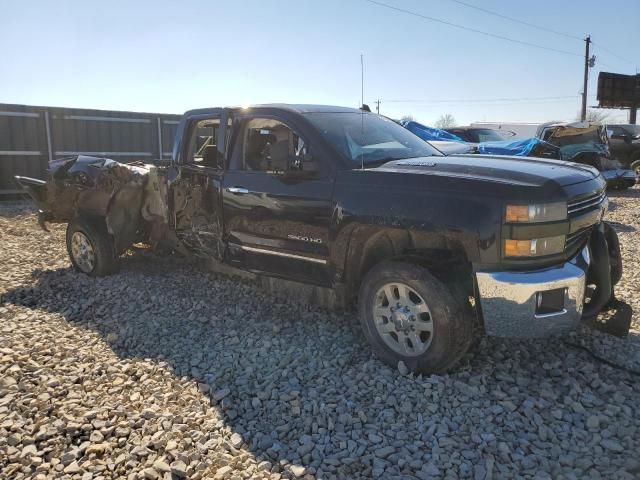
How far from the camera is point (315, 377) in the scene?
3750 mm

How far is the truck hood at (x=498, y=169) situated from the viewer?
3.38 meters

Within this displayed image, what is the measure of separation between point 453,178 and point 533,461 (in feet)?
5.56

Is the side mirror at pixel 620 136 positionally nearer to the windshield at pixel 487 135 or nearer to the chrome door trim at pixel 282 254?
the windshield at pixel 487 135

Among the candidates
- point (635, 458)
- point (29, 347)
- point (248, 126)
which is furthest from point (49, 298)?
point (635, 458)

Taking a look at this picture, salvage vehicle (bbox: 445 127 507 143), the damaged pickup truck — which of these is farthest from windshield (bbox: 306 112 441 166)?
salvage vehicle (bbox: 445 127 507 143)

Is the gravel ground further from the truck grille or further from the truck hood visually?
the truck hood

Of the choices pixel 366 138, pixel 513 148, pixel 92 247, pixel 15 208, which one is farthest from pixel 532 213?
pixel 15 208

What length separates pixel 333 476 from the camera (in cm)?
271

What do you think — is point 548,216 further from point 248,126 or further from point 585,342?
point 248,126

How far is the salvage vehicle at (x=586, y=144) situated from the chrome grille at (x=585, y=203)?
31.4 feet

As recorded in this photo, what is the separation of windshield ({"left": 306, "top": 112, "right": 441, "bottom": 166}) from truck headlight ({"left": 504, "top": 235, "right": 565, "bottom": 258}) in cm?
132

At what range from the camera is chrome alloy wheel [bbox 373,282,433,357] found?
3629 mm

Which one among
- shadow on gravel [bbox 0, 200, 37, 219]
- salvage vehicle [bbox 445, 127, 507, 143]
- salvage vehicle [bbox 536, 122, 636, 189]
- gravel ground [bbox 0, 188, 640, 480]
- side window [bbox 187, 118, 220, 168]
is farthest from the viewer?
salvage vehicle [bbox 445, 127, 507, 143]

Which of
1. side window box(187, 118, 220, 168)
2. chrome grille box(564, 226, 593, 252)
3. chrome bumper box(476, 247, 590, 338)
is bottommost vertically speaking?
chrome bumper box(476, 247, 590, 338)
